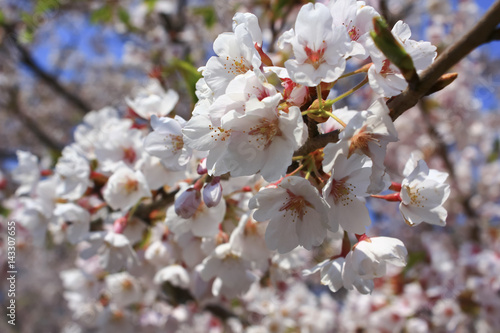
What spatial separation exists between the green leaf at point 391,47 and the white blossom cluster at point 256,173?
6cm

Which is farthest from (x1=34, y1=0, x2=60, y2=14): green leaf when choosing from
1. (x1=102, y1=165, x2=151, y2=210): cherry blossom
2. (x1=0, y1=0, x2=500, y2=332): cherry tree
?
(x1=102, y1=165, x2=151, y2=210): cherry blossom

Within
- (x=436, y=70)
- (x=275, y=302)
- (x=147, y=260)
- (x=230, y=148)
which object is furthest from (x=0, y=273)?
(x=436, y=70)

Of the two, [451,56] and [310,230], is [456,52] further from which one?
[310,230]

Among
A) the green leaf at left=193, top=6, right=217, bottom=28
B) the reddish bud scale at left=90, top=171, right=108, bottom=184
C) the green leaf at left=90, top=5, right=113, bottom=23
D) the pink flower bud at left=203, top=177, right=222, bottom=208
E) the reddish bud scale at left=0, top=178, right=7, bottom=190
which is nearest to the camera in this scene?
the pink flower bud at left=203, top=177, right=222, bottom=208

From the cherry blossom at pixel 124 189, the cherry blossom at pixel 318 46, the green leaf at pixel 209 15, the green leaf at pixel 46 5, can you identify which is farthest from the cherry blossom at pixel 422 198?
the green leaf at pixel 209 15

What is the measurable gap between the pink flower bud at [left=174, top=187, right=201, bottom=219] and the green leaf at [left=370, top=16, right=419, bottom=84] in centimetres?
58

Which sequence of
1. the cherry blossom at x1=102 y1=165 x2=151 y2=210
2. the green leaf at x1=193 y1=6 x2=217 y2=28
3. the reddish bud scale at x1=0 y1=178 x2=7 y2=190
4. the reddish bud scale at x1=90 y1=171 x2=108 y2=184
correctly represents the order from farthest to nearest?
1. the green leaf at x1=193 y1=6 x2=217 y2=28
2. the reddish bud scale at x1=0 y1=178 x2=7 y2=190
3. the reddish bud scale at x1=90 y1=171 x2=108 y2=184
4. the cherry blossom at x1=102 y1=165 x2=151 y2=210

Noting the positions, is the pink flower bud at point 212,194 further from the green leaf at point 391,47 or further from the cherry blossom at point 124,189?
the green leaf at point 391,47

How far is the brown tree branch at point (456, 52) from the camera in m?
0.69

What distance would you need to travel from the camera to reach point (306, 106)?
2.77 feet

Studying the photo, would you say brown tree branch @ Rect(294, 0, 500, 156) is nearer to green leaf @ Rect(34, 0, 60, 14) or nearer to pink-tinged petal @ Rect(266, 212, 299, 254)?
pink-tinged petal @ Rect(266, 212, 299, 254)

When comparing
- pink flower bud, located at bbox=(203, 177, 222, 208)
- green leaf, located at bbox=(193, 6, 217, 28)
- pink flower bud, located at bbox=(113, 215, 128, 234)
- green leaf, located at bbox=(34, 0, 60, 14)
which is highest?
green leaf, located at bbox=(34, 0, 60, 14)

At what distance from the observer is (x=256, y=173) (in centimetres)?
85

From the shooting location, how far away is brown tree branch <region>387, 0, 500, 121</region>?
69 cm
